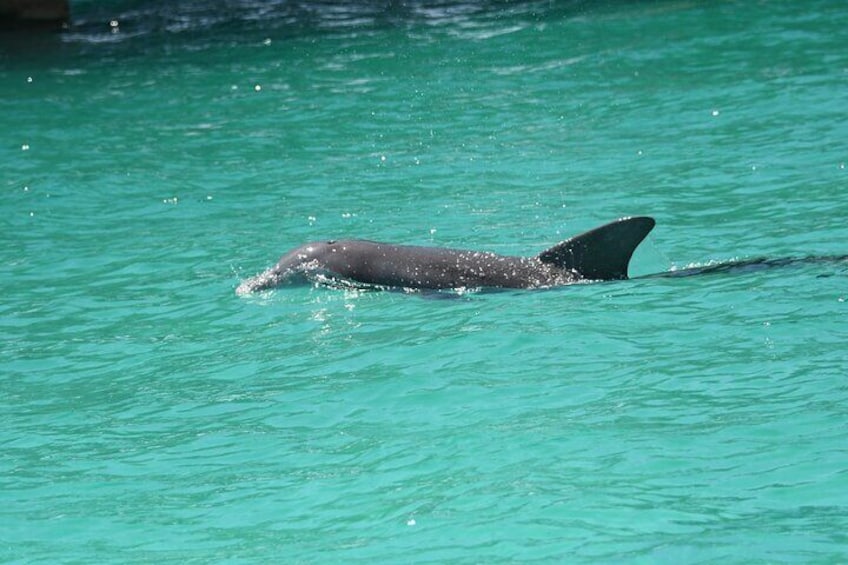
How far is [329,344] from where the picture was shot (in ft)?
28.3

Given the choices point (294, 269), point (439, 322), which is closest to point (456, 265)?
point (439, 322)

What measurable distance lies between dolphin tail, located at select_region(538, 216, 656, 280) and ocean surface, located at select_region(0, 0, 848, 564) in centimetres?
21

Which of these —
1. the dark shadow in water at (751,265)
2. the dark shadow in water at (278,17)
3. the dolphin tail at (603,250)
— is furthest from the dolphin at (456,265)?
the dark shadow in water at (278,17)

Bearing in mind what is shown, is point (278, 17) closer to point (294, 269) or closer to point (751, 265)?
point (294, 269)

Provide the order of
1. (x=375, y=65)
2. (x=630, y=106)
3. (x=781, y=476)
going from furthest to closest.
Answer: (x=375, y=65) → (x=630, y=106) → (x=781, y=476)

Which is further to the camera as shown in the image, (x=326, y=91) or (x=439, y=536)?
(x=326, y=91)

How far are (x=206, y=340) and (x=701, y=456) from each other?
368 cm

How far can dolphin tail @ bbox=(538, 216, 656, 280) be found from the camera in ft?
29.3

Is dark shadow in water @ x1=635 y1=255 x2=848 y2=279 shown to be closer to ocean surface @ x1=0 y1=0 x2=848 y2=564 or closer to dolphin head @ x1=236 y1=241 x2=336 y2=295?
ocean surface @ x1=0 y1=0 x2=848 y2=564

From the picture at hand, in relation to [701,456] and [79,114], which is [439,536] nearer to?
[701,456]

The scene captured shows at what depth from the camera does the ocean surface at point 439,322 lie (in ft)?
20.2

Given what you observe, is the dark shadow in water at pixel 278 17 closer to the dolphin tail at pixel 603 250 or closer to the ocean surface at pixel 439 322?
the ocean surface at pixel 439 322

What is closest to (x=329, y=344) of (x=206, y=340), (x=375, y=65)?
(x=206, y=340)

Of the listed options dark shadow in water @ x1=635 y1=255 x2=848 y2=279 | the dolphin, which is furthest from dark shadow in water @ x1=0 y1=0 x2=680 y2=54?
dark shadow in water @ x1=635 y1=255 x2=848 y2=279
